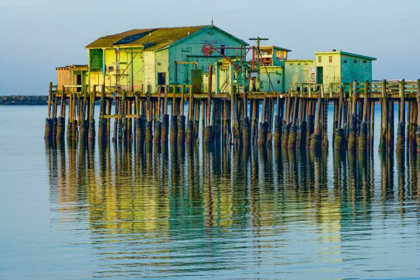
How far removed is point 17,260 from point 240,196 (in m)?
13.5

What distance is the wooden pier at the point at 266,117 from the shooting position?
53875 millimetres

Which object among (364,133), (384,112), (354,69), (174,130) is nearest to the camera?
(384,112)

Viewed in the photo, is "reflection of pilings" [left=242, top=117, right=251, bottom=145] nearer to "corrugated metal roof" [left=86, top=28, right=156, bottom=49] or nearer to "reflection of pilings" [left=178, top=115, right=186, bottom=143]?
"reflection of pilings" [left=178, top=115, right=186, bottom=143]

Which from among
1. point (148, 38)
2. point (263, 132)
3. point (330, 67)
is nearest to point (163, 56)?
point (148, 38)

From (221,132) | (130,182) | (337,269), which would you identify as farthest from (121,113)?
(337,269)

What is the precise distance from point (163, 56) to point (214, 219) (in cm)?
3416

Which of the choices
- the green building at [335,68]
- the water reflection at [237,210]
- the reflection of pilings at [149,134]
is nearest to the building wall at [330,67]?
the green building at [335,68]

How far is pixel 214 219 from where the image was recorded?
103ft

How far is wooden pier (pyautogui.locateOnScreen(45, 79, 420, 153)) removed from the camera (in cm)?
5388

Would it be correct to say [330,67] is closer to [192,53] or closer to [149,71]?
[192,53]

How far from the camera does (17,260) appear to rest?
83.8ft

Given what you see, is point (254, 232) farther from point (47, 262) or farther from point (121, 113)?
point (121, 113)

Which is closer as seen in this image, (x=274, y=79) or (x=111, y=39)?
(x=274, y=79)

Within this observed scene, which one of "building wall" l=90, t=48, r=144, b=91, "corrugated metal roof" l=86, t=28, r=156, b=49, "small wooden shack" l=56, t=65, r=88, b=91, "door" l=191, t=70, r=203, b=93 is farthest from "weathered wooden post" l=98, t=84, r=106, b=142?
"door" l=191, t=70, r=203, b=93
